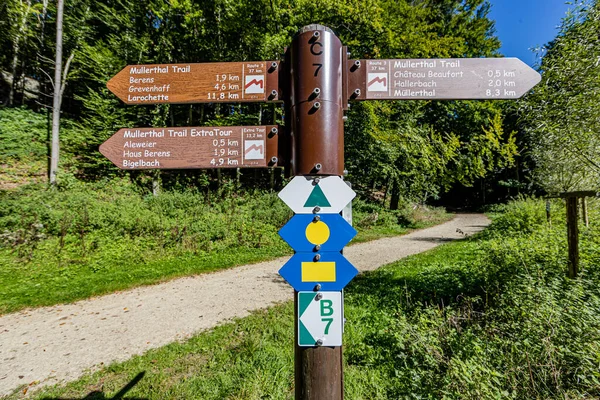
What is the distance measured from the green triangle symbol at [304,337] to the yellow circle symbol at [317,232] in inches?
17.8

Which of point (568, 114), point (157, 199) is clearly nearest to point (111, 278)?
point (157, 199)

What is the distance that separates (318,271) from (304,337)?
36 cm

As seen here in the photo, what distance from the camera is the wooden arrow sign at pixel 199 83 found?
1.93 metres

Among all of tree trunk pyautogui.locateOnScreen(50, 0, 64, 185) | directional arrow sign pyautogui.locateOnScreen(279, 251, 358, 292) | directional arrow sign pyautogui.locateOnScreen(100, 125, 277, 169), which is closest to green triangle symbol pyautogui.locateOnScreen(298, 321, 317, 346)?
directional arrow sign pyautogui.locateOnScreen(279, 251, 358, 292)

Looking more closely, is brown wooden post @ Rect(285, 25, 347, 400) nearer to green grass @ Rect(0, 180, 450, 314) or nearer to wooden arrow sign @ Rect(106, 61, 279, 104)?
wooden arrow sign @ Rect(106, 61, 279, 104)

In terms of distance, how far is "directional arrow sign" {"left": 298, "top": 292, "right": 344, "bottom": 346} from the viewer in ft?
5.16

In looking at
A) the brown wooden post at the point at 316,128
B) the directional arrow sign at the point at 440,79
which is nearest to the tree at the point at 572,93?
the directional arrow sign at the point at 440,79

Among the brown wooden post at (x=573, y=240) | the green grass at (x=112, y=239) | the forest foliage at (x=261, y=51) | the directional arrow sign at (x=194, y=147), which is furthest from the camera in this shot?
the forest foliage at (x=261, y=51)

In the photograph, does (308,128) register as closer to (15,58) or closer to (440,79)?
(440,79)

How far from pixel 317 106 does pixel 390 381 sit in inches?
110

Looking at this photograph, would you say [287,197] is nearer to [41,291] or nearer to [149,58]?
[41,291]

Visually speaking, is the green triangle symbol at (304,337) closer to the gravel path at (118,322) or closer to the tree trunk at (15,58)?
the gravel path at (118,322)

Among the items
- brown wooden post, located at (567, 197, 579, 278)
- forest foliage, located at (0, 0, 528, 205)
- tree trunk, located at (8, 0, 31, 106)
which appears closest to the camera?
brown wooden post, located at (567, 197, 579, 278)

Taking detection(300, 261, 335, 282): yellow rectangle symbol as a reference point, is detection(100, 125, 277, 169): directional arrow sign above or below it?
above
